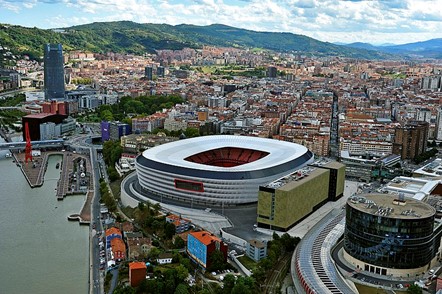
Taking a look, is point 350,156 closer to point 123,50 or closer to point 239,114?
point 239,114

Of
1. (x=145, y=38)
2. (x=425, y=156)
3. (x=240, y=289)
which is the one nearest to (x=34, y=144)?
(x=240, y=289)

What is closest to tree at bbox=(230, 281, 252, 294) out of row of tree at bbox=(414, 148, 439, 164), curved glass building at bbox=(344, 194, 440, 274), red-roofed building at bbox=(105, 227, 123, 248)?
curved glass building at bbox=(344, 194, 440, 274)

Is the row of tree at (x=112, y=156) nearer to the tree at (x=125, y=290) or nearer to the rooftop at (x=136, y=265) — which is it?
the rooftop at (x=136, y=265)

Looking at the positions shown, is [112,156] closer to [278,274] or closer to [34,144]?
[34,144]

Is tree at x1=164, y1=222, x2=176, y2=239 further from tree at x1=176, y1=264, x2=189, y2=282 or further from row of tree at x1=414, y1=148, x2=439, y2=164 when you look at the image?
row of tree at x1=414, y1=148, x2=439, y2=164

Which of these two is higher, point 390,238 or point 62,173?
point 390,238
